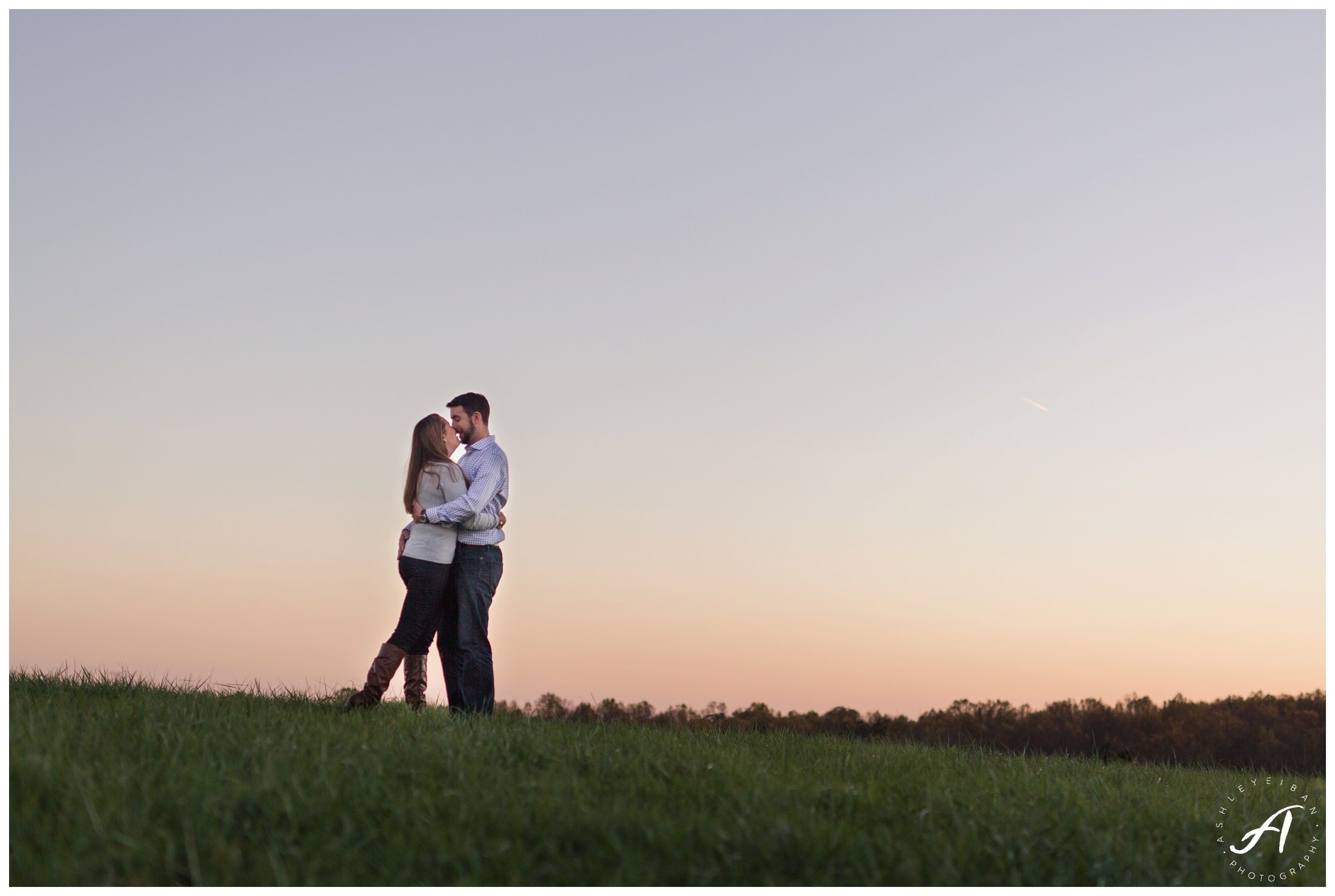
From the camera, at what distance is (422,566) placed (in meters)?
8.75

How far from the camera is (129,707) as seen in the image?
7.22m

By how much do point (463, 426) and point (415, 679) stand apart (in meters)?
2.33

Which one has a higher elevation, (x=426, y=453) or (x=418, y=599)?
(x=426, y=453)

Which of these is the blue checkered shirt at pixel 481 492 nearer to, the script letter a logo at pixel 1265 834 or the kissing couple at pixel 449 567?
the kissing couple at pixel 449 567

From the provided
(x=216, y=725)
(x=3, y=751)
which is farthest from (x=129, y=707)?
(x=3, y=751)

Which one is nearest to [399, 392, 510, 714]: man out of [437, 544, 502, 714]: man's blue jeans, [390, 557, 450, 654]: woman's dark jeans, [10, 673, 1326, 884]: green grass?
[437, 544, 502, 714]: man's blue jeans

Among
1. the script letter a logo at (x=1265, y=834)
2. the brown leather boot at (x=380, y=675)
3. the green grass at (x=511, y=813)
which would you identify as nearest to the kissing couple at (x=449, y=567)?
the brown leather boot at (x=380, y=675)

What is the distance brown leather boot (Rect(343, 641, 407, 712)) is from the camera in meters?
8.71

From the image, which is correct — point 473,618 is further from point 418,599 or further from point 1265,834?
point 1265,834

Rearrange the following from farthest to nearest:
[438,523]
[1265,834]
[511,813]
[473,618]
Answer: [473,618] < [438,523] < [1265,834] < [511,813]

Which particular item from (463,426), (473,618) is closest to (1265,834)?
(473,618)

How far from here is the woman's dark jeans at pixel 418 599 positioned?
874 cm

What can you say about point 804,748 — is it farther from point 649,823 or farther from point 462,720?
point 649,823

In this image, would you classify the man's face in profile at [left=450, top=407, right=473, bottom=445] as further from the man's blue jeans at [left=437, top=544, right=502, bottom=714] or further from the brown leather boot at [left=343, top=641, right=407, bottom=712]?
the brown leather boot at [left=343, top=641, right=407, bottom=712]
